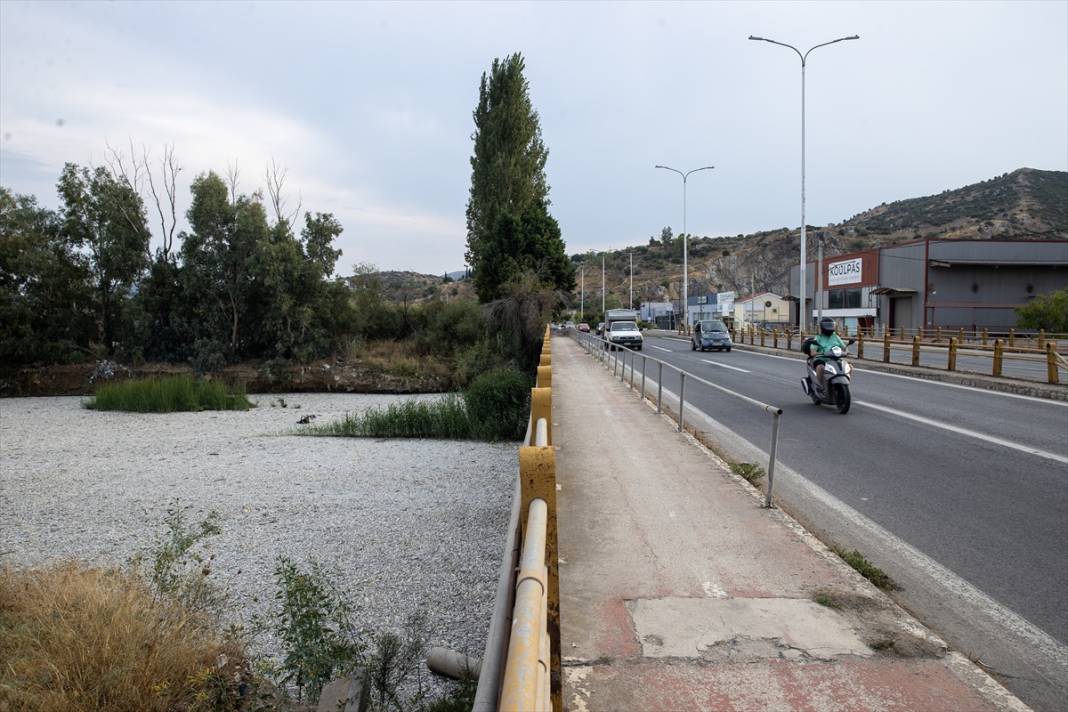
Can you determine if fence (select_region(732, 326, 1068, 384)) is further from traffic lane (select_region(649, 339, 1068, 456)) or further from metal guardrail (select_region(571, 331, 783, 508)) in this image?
metal guardrail (select_region(571, 331, 783, 508))

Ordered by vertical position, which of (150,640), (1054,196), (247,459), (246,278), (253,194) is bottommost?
(247,459)

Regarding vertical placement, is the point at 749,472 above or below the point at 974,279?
below

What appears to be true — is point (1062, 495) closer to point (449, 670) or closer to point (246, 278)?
point (449, 670)

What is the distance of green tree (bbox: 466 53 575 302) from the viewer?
1642 inches

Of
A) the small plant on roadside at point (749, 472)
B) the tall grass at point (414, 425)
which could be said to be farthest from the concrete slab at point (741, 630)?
the tall grass at point (414, 425)

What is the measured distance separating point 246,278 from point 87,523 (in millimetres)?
29576

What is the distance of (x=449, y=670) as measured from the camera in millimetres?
5551

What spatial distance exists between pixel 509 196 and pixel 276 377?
60.6ft

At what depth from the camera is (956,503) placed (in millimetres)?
7539

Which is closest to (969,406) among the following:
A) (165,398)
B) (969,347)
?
(969,347)

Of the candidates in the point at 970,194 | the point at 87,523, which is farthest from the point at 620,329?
the point at 970,194

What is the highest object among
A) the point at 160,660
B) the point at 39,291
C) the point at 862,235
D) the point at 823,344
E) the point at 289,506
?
the point at 862,235

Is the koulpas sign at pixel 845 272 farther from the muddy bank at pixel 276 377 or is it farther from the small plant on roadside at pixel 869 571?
the small plant on roadside at pixel 869 571

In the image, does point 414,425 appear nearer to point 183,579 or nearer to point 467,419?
point 467,419
